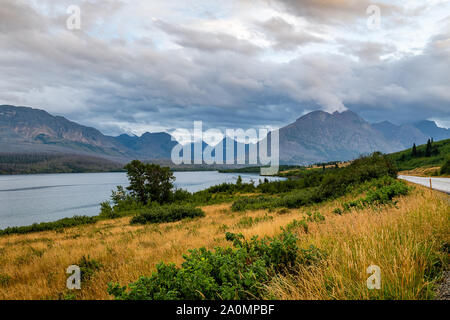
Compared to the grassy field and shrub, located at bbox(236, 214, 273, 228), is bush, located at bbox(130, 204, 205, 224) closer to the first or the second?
shrub, located at bbox(236, 214, 273, 228)

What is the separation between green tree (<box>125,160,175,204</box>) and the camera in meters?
54.0

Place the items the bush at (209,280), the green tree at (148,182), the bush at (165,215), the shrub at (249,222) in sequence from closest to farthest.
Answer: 1. the bush at (209,280)
2. the shrub at (249,222)
3. the bush at (165,215)
4. the green tree at (148,182)

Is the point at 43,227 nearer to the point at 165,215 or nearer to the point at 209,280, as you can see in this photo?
the point at 165,215

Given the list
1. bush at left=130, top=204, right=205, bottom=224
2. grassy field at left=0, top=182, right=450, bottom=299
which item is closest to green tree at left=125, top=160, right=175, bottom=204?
bush at left=130, top=204, right=205, bottom=224

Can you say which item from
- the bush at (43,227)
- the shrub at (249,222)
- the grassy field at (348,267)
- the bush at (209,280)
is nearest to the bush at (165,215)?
the bush at (43,227)

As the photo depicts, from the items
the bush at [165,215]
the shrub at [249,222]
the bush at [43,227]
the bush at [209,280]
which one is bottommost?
the bush at [43,227]

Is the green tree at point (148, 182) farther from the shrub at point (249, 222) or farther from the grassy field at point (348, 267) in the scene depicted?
the grassy field at point (348, 267)

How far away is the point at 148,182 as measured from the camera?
5578 cm

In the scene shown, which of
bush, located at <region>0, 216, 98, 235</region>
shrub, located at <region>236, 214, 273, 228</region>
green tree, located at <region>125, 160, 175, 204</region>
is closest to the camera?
shrub, located at <region>236, 214, 273, 228</region>

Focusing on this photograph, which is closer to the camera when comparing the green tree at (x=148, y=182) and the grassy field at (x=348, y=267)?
the grassy field at (x=348, y=267)

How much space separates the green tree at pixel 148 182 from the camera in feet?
177
